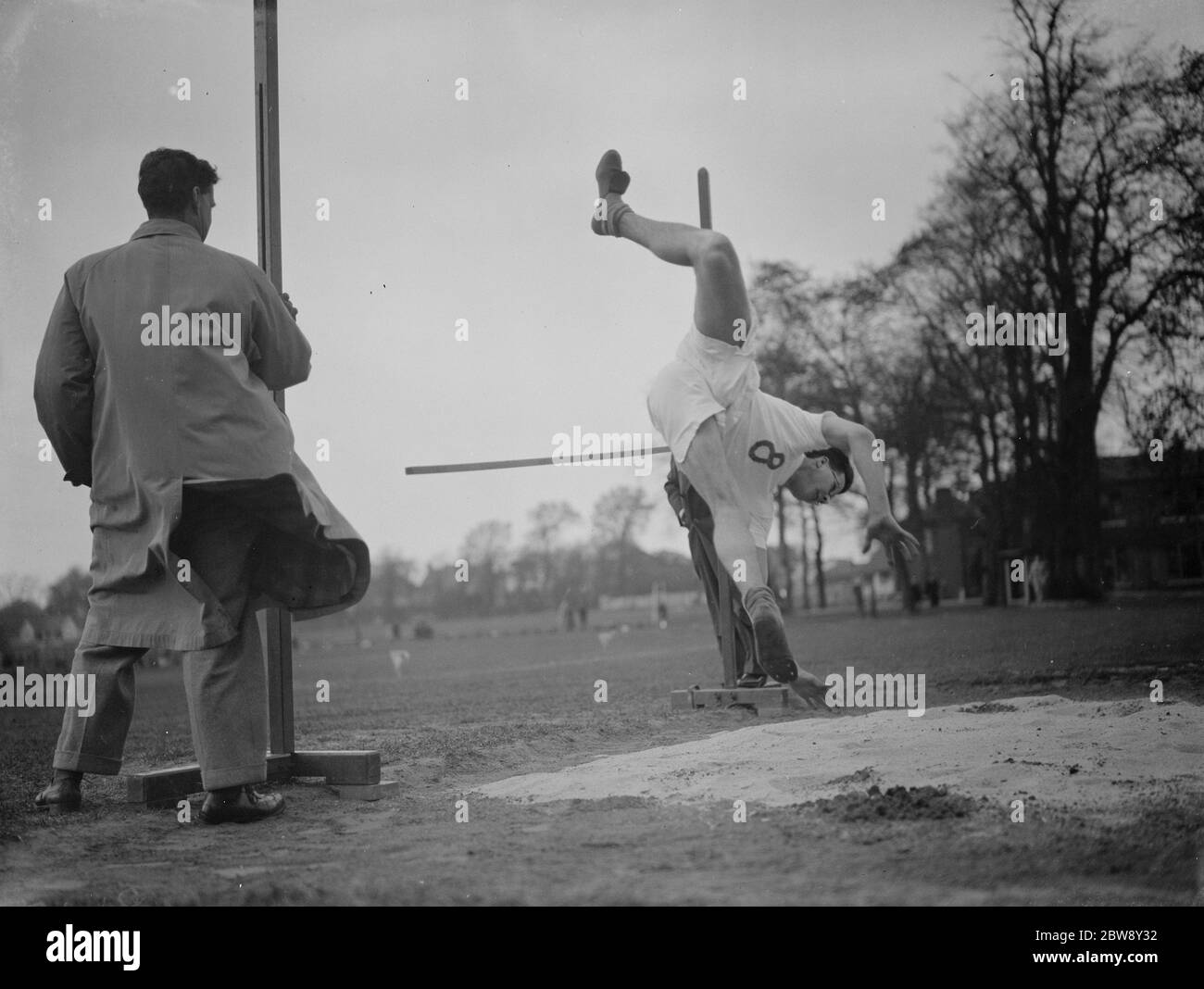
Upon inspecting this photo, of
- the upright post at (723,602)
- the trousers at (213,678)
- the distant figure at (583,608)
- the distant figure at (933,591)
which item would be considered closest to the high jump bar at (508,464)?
the upright post at (723,602)

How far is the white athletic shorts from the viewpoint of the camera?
3.97m

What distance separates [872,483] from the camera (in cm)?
399

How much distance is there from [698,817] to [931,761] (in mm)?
991

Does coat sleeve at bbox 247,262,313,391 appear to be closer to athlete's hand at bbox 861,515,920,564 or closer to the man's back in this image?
the man's back

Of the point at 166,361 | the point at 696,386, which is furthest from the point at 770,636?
the point at 166,361

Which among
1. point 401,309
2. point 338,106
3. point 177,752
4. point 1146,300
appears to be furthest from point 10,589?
point 1146,300

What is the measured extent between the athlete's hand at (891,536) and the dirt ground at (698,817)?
2.15ft

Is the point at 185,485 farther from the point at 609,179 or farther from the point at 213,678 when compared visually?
the point at 609,179

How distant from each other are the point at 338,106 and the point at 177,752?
3180 mm

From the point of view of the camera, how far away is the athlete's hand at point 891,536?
379 cm

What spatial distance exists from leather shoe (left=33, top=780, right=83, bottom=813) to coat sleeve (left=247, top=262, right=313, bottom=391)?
1357mm

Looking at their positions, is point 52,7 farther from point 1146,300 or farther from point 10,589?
point 1146,300

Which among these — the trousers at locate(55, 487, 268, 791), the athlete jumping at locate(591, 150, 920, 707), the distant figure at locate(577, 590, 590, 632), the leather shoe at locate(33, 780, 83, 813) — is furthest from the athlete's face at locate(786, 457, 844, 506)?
the distant figure at locate(577, 590, 590, 632)
